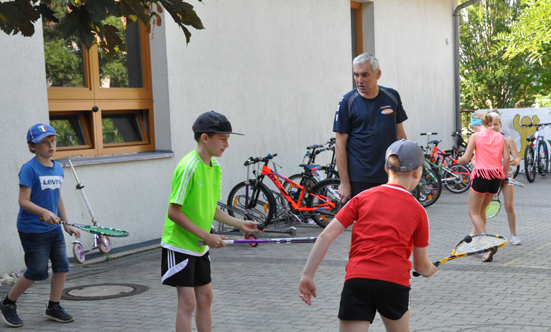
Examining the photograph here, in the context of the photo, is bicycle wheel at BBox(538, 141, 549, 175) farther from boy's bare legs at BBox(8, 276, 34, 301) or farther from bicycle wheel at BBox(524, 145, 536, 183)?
boy's bare legs at BBox(8, 276, 34, 301)

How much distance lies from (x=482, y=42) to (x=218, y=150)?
2943cm

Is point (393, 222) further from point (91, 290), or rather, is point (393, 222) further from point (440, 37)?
point (440, 37)

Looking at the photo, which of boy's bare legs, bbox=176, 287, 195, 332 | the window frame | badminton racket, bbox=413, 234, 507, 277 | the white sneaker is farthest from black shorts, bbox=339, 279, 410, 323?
the window frame

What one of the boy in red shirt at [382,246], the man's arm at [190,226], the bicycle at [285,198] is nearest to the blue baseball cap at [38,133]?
the man's arm at [190,226]

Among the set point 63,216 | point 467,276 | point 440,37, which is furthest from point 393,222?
point 440,37

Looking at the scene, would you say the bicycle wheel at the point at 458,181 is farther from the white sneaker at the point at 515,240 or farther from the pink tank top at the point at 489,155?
the pink tank top at the point at 489,155

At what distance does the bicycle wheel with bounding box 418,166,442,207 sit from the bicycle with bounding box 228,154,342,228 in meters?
3.21

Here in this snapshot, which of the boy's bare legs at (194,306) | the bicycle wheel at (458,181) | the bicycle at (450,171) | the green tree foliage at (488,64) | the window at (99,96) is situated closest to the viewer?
the boy's bare legs at (194,306)

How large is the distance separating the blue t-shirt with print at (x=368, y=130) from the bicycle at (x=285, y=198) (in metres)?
4.58

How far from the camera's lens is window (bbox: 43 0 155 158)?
902cm

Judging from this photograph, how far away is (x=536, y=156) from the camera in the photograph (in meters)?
18.1

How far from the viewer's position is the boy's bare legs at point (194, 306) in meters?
4.08

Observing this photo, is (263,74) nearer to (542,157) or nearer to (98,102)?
(98,102)

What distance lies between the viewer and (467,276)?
708 cm
